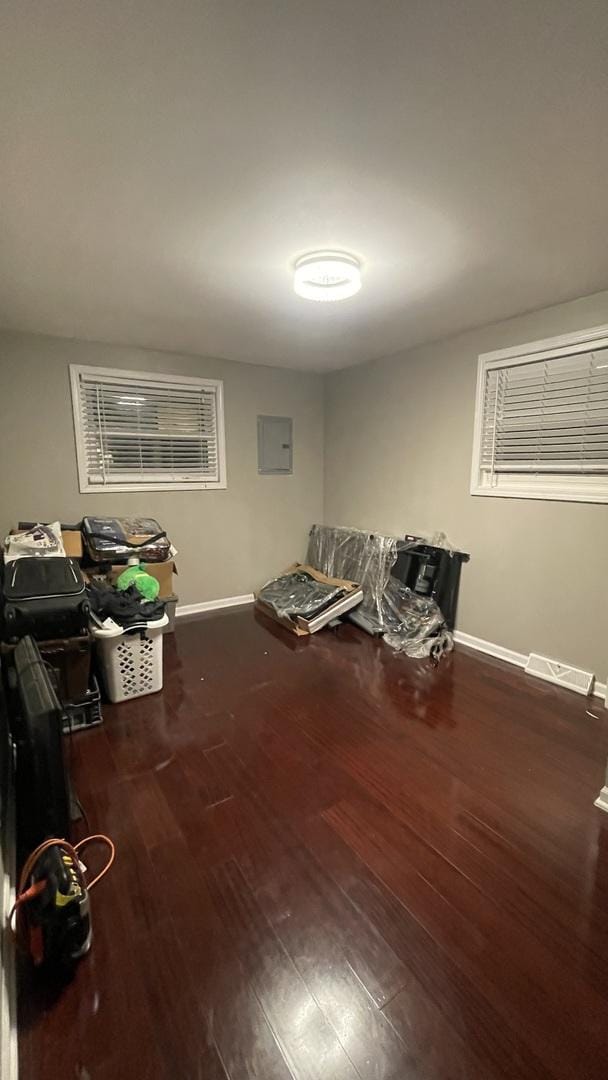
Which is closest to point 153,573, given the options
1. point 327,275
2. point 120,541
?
point 120,541

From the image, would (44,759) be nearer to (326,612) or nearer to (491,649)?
(326,612)

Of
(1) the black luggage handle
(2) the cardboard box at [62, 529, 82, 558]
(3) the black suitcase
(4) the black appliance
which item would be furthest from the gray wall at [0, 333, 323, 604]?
(4) the black appliance

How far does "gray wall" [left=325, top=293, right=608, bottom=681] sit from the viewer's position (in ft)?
8.36

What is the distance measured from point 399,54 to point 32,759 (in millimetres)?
2131

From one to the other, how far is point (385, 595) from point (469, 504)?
A: 96 cm

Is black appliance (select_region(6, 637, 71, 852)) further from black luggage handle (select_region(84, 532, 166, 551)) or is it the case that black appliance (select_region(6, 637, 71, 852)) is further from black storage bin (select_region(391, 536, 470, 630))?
black storage bin (select_region(391, 536, 470, 630))

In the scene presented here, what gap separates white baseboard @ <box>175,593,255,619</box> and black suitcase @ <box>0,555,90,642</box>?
1.63m

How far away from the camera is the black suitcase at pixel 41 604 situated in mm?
2035

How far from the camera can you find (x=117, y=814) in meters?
1.67

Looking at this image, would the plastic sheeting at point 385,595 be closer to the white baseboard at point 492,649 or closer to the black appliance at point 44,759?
the white baseboard at point 492,649

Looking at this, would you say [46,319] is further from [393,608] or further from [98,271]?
[393,608]

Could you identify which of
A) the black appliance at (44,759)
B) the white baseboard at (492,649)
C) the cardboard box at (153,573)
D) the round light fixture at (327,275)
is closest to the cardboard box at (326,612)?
the white baseboard at (492,649)

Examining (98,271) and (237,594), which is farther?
(237,594)

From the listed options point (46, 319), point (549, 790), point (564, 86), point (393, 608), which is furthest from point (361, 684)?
point (46, 319)
